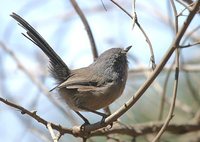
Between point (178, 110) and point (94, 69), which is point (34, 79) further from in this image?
point (178, 110)

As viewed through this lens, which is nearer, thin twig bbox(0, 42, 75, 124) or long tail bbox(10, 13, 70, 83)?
long tail bbox(10, 13, 70, 83)

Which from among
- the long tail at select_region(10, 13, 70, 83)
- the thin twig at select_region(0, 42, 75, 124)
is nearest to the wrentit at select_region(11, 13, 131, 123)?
the long tail at select_region(10, 13, 70, 83)

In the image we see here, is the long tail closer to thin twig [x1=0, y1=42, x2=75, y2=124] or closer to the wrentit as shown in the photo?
the wrentit

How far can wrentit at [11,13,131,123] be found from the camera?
2605 millimetres

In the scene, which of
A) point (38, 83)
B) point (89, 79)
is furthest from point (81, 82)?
point (38, 83)

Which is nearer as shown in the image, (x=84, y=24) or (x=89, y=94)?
(x=89, y=94)

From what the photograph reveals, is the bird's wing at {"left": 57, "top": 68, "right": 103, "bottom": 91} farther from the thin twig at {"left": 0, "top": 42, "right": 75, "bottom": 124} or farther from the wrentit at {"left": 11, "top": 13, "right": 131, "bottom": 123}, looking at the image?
the thin twig at {"left": 0, "top": 42, "right": 75, "bottom": 124}

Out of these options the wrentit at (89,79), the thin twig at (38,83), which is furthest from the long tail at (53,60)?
the thin twig at (38,83)

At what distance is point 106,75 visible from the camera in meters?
2.75

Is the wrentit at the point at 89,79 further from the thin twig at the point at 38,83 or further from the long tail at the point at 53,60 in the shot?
the thin twig at the point at 38,83

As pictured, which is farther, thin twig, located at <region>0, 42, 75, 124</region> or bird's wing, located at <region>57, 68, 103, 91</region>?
thin twig, located at <region>0, 42, 75, 124</region>

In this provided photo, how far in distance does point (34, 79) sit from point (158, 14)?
1210 mm

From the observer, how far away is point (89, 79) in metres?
2.72

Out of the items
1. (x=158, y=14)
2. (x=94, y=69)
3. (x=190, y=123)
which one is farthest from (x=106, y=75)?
(x=158, y=14)
